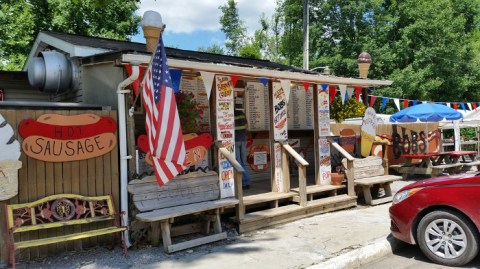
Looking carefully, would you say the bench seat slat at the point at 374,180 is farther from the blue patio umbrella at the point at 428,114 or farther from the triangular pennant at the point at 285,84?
the blue patio umbrella at the point at 428,114

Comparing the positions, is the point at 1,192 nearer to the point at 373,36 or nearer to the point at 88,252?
the point at 88,252

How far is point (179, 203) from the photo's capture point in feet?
19.9

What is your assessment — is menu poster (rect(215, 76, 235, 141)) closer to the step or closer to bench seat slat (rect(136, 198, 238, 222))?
bench seat slat (rect(136, 198, 238, 222))

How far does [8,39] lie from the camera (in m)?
15.0

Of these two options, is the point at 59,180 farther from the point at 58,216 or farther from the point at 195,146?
the point at 195,146

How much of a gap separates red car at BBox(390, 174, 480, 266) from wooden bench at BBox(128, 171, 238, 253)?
249cm

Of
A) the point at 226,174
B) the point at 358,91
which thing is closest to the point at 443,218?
the point at 226,174

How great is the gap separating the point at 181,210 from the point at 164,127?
1372mm

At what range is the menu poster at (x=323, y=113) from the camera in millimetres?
8719

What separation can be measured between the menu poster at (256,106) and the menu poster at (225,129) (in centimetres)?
288

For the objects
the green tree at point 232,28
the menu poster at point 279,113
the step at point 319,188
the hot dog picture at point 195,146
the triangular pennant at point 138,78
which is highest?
the green tree at point 232,28

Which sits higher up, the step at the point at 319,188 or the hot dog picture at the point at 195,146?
the hot dog picture at the point at 195,146

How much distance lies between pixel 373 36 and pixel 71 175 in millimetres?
20775

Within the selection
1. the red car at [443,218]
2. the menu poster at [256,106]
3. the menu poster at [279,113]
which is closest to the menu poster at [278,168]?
the menu poster at [279,113]
